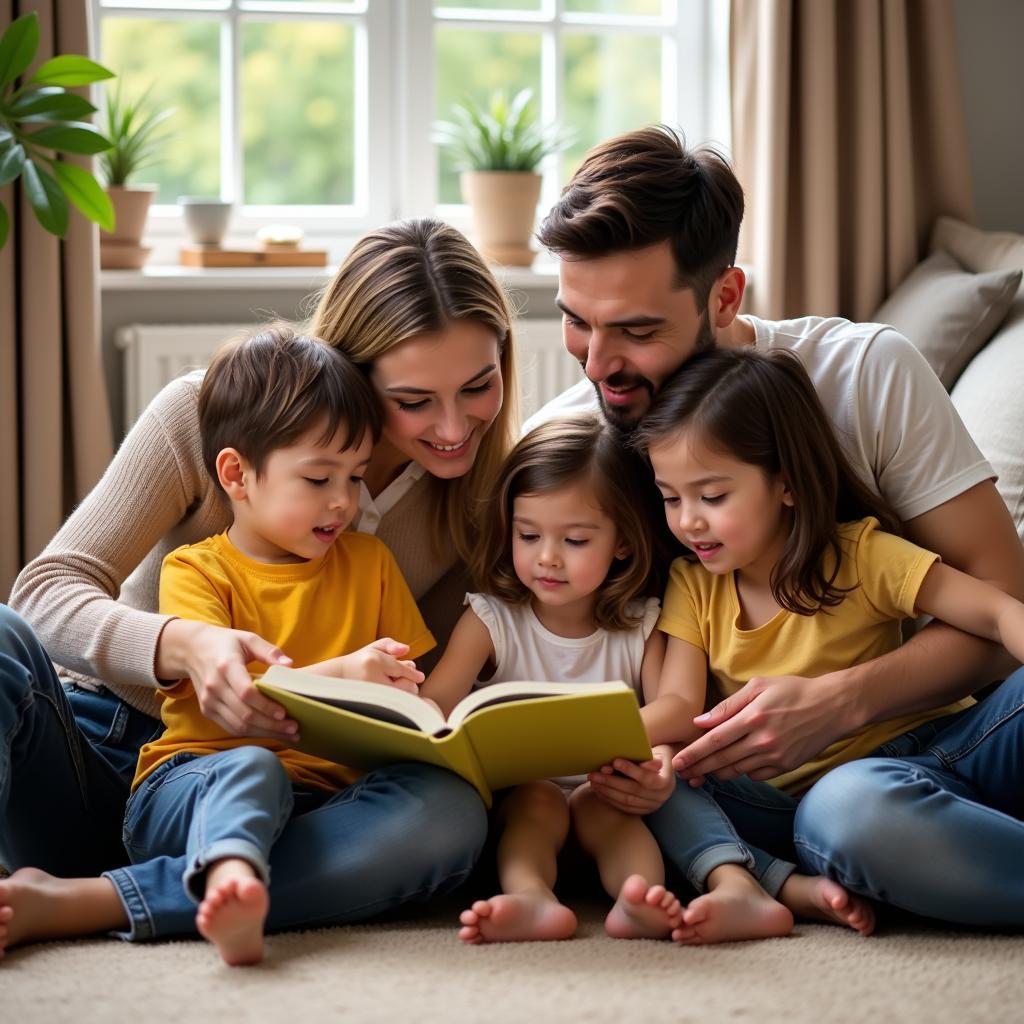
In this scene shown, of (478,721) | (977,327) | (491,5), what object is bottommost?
(478,721)

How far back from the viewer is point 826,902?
5.01ft

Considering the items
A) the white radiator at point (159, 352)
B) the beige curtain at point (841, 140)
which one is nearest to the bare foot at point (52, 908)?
the white radiator at point (159, 352)

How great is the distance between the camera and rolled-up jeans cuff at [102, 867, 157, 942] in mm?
1453

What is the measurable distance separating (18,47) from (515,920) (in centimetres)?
166

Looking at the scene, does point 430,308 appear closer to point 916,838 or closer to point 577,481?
point 577,481

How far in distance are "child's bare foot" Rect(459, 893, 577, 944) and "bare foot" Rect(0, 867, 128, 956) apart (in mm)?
374

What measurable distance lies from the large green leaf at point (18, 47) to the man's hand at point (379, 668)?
4.25 ft

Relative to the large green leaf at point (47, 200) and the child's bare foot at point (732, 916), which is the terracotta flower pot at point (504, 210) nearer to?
the large green leaf at point (47, 200)

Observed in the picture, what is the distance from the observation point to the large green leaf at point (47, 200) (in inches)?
89.8

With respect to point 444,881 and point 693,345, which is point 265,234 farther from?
point 444,881

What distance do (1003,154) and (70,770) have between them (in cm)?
284

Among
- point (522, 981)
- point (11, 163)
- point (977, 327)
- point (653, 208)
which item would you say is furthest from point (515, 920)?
point (977, 327)

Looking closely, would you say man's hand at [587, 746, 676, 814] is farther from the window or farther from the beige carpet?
the window

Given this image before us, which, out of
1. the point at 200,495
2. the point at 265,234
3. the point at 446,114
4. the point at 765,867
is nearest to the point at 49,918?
the point at 200,495
